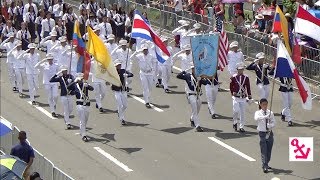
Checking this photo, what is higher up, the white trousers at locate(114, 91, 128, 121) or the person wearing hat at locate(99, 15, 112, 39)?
the person wearing hat at locate(99, 15, 112, 39)

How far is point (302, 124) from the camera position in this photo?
28234 millimetres

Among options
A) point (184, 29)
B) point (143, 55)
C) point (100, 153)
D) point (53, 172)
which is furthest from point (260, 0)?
point (53, 172)

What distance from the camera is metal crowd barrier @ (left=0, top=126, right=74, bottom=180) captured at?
829 inches

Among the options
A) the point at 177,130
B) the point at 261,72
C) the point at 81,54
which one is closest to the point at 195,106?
the point at 177,130

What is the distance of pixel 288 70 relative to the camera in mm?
24375

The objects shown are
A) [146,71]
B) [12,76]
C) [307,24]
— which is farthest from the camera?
[12,76]

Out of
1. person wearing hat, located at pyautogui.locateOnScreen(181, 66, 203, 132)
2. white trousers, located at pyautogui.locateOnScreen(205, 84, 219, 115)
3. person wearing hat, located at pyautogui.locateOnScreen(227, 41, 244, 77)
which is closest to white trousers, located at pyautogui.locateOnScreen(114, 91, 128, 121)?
person wearing hat, located at pyautogui.locateOnScreen(181, 66, 203, 132)

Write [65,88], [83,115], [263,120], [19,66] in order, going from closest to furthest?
1. [263,120]
2. [83,115]
3. [65,88]
4. [19,66]

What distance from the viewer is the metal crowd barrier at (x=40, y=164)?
69.1 ft

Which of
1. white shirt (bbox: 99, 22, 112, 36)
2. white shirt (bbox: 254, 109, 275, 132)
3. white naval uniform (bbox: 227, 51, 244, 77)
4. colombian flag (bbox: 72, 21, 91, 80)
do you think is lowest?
white shirt (bbox: 254, 109, 275, 132)

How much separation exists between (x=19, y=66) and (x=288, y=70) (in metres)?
10.6

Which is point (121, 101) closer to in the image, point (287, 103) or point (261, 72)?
point (261, 72)

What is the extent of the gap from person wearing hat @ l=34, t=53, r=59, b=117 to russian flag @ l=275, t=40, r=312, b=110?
25.2 ft

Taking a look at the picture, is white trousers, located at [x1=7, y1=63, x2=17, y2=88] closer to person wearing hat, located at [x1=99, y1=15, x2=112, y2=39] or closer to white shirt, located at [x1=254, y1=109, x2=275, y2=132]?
person wearing hat, located at [x1=99, y1=15, x2=112, y2=39]
